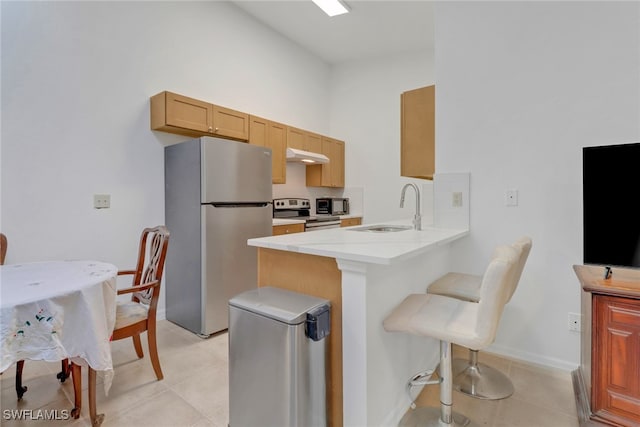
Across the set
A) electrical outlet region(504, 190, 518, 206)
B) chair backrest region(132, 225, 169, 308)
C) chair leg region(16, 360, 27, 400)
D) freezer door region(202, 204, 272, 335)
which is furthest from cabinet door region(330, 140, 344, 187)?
chair leg region(16, 360, 27, 400)

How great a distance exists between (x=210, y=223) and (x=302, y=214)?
1.93 meters

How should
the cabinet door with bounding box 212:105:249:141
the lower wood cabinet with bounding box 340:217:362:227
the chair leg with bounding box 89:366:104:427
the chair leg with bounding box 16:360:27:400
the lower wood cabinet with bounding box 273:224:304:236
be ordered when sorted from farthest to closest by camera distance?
the lower wood cabinet with bounding box 340:217:362:227
the lower wood cabinet with bounding box 273:224:304:236
the cabinet door with bounding box 212:105:249:141
the chair leg with bounding box 16:360:27:400
the chair leg with bounding box 89:366:104:427

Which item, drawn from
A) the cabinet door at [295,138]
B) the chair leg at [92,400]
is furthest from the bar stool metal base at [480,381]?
the cabinet door at [295,138]

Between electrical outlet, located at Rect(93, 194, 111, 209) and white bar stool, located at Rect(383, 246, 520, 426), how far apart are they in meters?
2.57

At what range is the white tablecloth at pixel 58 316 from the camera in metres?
1.21

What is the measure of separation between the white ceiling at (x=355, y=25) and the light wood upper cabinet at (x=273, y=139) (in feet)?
4.56

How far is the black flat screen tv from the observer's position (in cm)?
143

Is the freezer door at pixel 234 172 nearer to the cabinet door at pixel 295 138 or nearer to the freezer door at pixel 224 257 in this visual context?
the freezer door at pixel 224 257

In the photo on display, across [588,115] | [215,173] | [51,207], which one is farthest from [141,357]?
[588,115]

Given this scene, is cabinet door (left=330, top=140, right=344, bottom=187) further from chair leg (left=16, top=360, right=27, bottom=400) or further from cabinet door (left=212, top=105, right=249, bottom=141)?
chair leg (left=16, top=360, right=27, bottom=400)

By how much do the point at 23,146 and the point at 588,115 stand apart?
3.83m

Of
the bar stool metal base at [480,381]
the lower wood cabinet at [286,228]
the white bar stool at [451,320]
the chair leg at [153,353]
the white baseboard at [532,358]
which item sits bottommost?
the bar stool metal base at [480,381]

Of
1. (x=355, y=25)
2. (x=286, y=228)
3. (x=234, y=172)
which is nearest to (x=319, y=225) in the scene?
(x=286, y=228)

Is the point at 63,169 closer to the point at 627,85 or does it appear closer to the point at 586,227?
the point at 586,227
